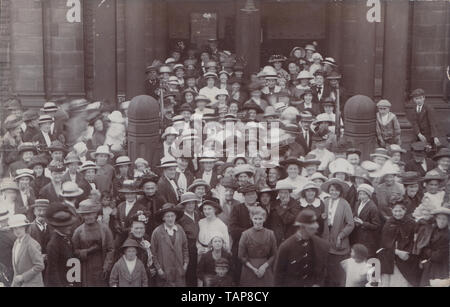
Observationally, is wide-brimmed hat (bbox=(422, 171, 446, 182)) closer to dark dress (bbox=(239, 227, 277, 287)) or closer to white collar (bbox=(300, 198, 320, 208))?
white collar (bbox=(300, 198, 320, 208))

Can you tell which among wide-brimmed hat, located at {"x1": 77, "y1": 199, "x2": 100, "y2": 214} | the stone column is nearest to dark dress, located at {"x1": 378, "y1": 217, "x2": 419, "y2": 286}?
wide-brimmed hat, located at {"x1": 77, "y1": 199, "x2": 100, "y2": 214}

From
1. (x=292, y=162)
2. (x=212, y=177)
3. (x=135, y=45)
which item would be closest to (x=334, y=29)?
(x=135, y=45)

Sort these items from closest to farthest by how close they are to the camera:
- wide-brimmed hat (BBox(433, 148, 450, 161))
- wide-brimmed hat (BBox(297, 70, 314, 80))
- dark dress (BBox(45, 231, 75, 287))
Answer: dark dress (BBox(45, 231, 75, 287)), wide-brimmed hat (BBox(433, 148, 450, 161)), wide-brimmed hat (BBox(297, 70, 314, 80))

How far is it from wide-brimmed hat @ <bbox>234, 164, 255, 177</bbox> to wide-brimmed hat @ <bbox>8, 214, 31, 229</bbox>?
9.18 feet

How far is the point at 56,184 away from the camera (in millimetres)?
12492

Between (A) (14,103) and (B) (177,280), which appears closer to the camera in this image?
(B) (177,280)

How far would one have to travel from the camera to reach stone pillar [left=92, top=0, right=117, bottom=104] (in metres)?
16.0

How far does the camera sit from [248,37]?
16.8 metres

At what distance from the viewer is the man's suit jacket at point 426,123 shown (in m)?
14.1

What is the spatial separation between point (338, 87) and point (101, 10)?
14.3ft

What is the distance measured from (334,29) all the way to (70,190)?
7444 mm

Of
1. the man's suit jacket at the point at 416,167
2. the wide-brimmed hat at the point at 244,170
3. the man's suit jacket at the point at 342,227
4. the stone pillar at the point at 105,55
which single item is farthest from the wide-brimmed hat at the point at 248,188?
the stone pillar at the point at 105,55
